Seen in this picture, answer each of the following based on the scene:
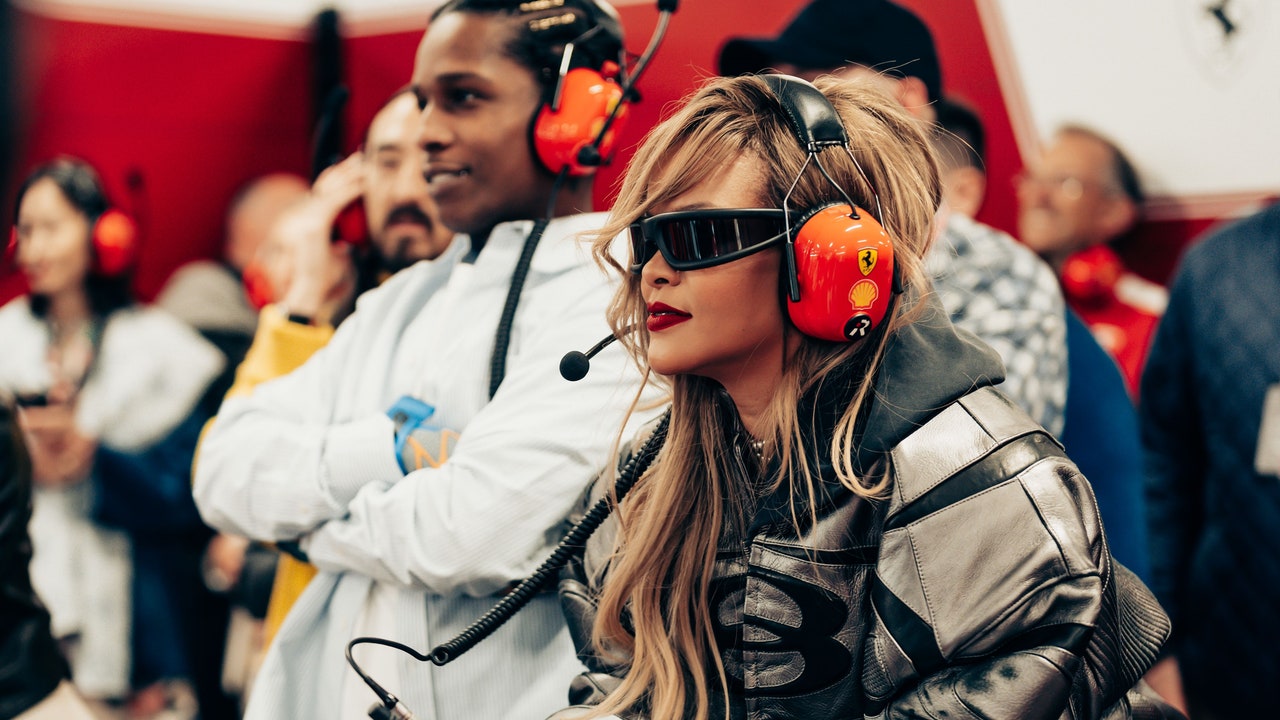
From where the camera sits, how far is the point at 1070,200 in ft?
12.3

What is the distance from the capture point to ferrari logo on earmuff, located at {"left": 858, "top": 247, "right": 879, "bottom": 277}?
1.35 m

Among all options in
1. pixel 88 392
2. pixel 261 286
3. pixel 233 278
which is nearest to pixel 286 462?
pixel 261 286

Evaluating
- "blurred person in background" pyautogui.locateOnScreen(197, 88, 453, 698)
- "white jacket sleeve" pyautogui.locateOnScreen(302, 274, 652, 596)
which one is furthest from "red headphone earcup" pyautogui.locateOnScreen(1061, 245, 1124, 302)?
"white jacket sleeve" pyautogui.locateOnScreen(302, 274, 652, 596)

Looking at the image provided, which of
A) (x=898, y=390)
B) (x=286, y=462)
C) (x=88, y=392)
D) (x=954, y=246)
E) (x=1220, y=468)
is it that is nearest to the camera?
(x=898, y=390)

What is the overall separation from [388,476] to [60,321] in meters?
2.55

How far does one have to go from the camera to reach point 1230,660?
272 cm

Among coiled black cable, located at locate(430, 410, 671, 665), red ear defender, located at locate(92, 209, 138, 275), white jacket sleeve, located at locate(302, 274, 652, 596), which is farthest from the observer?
red ear defender, located at locate(92, 209, 138, 275)

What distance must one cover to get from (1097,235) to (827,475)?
278 centimetres

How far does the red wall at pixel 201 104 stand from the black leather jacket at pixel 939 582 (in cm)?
290

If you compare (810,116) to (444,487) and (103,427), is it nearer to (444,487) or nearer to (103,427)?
(444,487)

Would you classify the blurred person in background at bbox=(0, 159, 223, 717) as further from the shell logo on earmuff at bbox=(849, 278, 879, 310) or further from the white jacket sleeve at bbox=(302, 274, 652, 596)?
the shell logo on earmuff at bbox=(849, 278, 879, 310)

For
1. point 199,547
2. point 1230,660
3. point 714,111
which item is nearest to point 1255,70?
point 1230,660

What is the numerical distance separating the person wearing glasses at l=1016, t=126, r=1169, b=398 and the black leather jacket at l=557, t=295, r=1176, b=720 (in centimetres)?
246

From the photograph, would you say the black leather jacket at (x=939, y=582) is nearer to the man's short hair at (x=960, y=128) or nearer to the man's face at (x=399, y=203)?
the man's face at (x=399, y=203)
